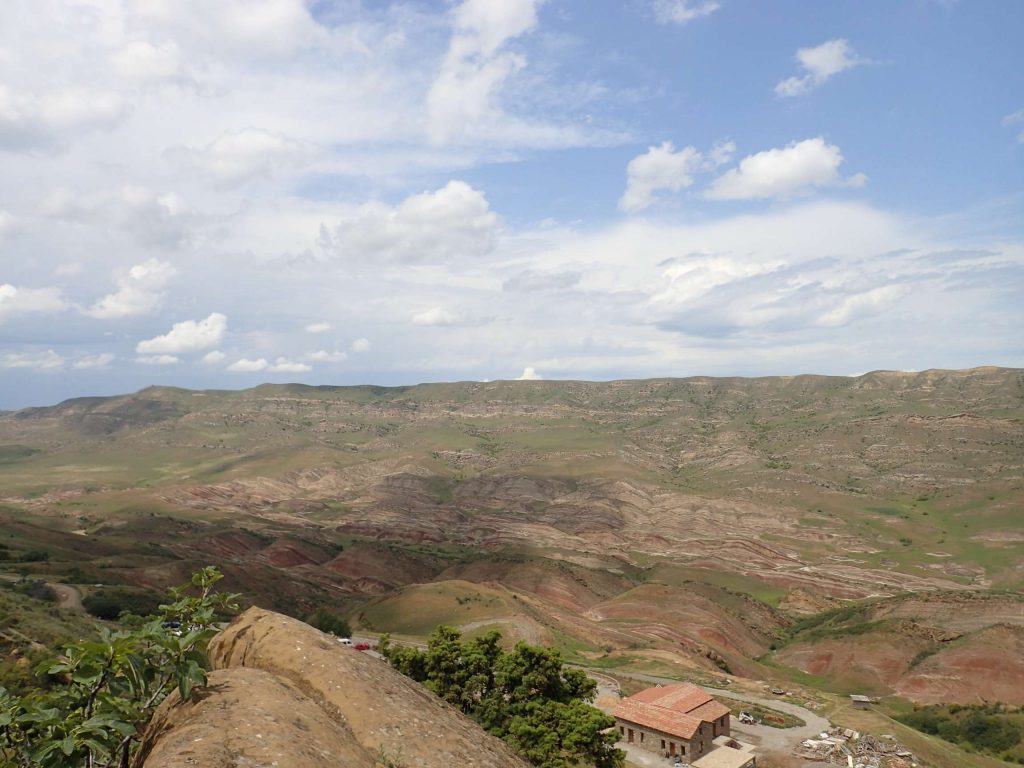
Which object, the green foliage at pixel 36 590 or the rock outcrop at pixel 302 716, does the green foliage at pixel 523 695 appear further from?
the green foliage at pixel 36 590

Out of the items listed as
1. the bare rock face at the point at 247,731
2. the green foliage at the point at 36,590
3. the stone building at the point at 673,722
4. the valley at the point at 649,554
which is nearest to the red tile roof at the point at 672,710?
the stone building at the point at 673,722

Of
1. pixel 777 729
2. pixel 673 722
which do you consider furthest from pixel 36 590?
pixel 777 729

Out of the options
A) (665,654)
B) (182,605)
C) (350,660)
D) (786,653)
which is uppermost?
(182,605)

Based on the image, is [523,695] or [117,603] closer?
[523,695]

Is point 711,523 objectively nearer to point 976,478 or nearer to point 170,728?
point 976,478

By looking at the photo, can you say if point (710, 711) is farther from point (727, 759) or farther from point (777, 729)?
point (777, 729)

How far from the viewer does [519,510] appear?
17500cm

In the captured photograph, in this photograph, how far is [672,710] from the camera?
50.8 metres

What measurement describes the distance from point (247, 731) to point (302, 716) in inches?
41.2

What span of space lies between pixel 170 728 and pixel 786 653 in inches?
3770

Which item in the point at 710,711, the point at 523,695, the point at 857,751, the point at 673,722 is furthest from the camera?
the point at 710,711

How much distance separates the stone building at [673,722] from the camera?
48156 millimetres

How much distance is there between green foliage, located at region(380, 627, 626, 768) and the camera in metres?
28.5

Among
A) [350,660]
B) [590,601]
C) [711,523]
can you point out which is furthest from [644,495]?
[350,660]
